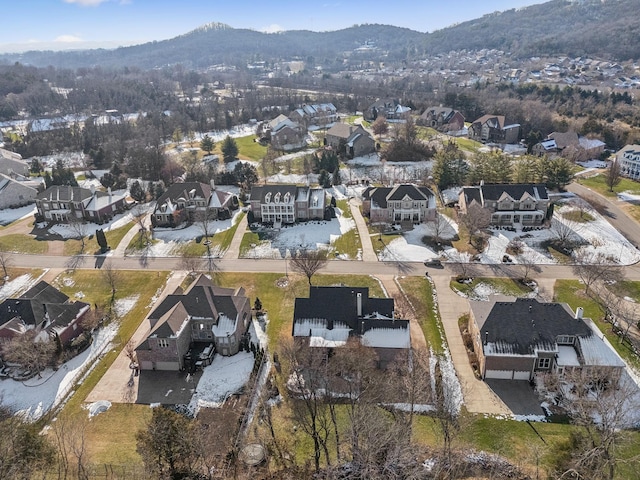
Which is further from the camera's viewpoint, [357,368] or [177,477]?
[357,368]

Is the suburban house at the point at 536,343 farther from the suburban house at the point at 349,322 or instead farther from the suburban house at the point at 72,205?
the suburban house at the point at 72,205

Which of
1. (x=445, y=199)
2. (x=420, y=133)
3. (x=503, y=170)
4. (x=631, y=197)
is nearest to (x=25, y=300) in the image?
(x=445, y=199)

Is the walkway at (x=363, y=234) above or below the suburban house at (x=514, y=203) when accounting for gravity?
below

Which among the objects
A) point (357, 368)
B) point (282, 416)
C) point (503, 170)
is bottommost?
point (282, 416)

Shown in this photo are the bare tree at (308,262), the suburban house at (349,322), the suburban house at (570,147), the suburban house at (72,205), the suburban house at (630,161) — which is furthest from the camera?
the suburban house at (570,147)

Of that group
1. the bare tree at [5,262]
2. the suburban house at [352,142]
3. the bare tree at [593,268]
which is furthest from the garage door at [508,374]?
the suburban house at [352,142]

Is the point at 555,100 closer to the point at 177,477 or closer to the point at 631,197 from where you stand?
the point at 631,197
